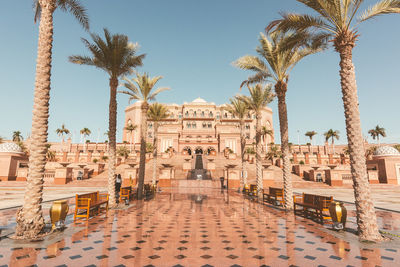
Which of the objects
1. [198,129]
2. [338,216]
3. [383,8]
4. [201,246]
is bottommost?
[201,246]

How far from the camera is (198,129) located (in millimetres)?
71250

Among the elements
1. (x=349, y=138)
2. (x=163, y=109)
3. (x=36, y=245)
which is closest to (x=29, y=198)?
(x=36, y=245)

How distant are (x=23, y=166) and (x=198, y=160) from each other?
2756 cm

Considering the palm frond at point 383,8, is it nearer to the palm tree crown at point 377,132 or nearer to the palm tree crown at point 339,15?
the palm tree crown at point 339,15

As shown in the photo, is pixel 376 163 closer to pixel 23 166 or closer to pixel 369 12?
pixel 369 12

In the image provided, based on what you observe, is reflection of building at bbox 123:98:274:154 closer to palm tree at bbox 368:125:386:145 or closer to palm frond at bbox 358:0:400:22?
palm tree at bbox 368:125:386:145

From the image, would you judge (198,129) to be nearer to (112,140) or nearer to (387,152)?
(387,152)

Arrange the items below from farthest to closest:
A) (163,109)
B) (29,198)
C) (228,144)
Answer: (228,144) < (163,109) < (29,198)

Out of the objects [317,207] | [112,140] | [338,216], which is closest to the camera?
[338,216]

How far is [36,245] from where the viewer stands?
19.9ft

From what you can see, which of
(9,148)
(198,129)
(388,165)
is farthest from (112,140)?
(198,129)

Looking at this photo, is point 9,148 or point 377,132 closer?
point 9,148

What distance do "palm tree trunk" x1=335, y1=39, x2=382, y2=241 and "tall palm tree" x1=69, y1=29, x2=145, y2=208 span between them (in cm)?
1103

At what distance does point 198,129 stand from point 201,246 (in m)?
65.3
